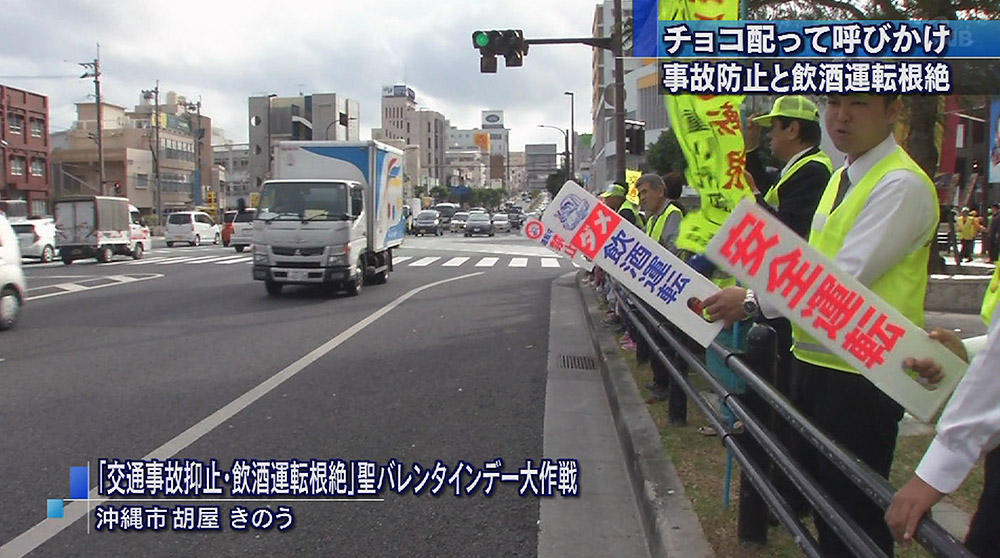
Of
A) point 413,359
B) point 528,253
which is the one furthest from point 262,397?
point 528,253

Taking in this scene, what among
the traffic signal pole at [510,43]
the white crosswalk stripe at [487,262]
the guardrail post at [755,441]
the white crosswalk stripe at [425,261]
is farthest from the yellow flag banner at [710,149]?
the white crosswalk stripe at [425,261]

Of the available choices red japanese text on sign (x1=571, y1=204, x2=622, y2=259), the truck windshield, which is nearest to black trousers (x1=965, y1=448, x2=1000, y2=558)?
red japanese text on sign (x1=571, y1=204, x2=622, y2=259)

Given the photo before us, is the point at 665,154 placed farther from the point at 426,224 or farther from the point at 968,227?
the point at 968,227

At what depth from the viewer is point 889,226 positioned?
2434 mm

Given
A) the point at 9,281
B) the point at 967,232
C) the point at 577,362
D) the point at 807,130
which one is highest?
the point at 807,130

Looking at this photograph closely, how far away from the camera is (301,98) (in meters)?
92.9

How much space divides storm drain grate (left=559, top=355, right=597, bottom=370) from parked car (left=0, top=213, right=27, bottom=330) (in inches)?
303

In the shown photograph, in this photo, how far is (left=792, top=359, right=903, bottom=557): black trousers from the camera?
Result: 2.58 meters

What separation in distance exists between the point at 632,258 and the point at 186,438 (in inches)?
146

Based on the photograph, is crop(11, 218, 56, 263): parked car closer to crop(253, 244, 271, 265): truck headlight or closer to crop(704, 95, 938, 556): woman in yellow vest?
crop(253, 244, 271, 265): truck headlight

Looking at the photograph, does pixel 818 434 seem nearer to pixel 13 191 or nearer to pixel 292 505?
pixel 292 505

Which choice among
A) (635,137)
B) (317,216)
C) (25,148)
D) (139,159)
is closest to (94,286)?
(317,216)

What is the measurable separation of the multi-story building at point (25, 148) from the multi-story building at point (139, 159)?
6.33 metres

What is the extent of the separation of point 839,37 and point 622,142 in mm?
8977
